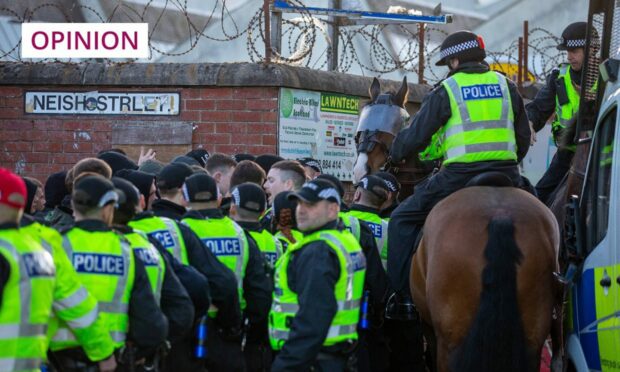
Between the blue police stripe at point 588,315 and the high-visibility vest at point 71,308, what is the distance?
283 cm

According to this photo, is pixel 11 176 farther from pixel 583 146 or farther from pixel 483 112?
pixel 583 146

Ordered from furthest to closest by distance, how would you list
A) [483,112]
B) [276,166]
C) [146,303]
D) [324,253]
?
1. [276,166]
2. [483,112]
3. [324,253]
4. [146,303]

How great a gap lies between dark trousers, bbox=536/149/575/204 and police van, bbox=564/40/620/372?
1468 mm

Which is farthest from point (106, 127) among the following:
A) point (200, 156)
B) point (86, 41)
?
point (200, 156)

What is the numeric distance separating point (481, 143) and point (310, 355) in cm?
232

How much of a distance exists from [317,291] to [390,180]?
3.04 meters

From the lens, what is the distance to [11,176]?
17.6 ft

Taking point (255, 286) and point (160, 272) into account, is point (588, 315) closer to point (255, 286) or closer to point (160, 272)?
point (255, 286)

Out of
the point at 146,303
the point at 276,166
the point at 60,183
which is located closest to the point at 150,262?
the point at 146,303

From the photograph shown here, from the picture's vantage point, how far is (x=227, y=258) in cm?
758

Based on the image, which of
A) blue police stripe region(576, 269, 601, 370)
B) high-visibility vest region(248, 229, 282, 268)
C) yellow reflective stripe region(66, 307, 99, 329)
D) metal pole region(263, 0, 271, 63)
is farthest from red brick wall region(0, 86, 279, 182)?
yellow reflective stripe region(66, 307, 99, 329)

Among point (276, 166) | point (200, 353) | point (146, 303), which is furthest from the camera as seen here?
point (276, 166)

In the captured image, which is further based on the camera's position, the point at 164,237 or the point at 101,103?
the point at 101,103

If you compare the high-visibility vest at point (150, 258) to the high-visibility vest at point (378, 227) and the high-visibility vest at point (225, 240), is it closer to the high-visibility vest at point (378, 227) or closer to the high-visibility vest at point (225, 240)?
the high-visibility vest at point (225, 240)
